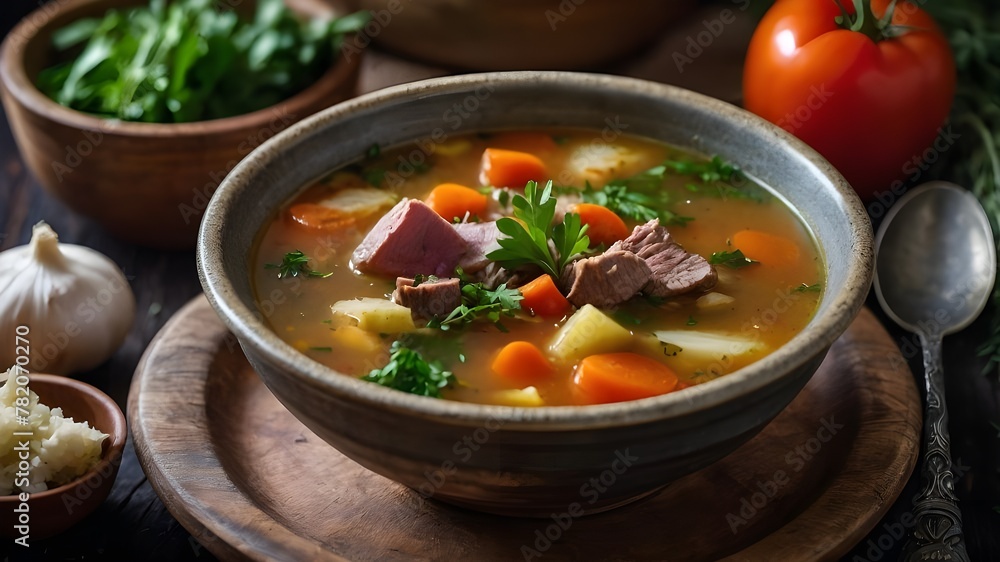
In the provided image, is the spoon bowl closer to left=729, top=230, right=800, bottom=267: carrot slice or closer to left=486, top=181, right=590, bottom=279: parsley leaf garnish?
left=729, top=230, right=800, bottom=267: carrot slice

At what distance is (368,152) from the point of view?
3195 millimetres

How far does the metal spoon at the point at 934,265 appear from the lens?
335 centimetres

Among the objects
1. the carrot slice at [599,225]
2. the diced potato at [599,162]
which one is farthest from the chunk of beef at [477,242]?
the diced potato at [599,162]

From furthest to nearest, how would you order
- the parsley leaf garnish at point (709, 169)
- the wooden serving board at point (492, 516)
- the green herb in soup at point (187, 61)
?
1. the green herb in soup at point (187, 61)
2. the parsley leaf garnish at point (709, 169)
3. the wooden serving board at point (492, 516)

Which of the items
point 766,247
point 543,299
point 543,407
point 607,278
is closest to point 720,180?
point 766,247

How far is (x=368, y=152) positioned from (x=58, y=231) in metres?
1.60

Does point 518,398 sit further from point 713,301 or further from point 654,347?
point 713,301

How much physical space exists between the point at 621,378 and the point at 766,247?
28.5 inches

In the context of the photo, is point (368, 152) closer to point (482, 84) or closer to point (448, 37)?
point (482, 84)

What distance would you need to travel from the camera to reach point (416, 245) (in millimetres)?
2703

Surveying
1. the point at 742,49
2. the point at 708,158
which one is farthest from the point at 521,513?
the point at 742,49

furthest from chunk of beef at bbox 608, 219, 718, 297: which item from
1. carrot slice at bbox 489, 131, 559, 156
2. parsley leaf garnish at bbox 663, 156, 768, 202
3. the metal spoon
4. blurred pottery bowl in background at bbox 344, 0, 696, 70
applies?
blurred pottery bowl in background at bbox 344, 0, 696, 70

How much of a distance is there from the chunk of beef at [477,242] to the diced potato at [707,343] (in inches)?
19.3

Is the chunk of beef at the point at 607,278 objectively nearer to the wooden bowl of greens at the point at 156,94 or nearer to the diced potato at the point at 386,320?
the diced potato at the point at 386,320
